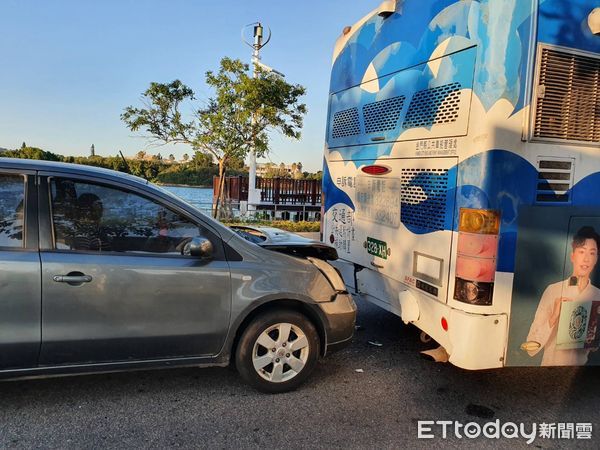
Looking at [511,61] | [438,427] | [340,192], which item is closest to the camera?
[511,61]

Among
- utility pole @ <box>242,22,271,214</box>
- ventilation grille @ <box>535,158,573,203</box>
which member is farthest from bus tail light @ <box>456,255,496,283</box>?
utility pole @ <box>242,22,271,214</box>

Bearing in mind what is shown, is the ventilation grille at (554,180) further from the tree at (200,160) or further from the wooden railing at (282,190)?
the wooden railing at (282,190)

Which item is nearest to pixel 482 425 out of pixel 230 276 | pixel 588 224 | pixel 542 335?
pixel 542 335

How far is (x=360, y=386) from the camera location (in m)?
3.85

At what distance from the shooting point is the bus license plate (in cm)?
432

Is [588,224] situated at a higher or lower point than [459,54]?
lower

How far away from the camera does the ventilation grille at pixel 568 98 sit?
3.12 m

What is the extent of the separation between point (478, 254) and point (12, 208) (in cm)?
315

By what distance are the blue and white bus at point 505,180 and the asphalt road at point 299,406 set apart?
527mm

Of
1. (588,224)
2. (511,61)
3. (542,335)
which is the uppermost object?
(511,61)

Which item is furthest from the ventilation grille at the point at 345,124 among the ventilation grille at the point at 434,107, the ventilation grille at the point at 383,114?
the ventilation grille at the point at 434,107

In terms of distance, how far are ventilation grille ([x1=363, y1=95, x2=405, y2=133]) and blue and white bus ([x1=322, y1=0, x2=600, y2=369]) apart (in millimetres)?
237

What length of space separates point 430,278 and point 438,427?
1.07 metres

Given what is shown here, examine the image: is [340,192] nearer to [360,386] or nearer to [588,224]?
[360,386]
